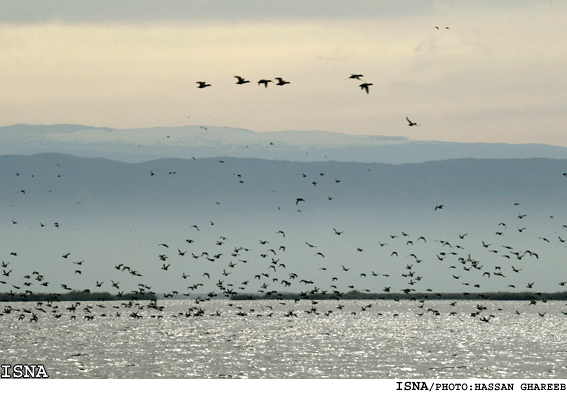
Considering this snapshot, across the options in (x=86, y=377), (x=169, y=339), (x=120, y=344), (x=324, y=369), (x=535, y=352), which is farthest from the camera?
(x=169, y=339)

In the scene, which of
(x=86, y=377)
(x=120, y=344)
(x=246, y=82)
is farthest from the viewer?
(x=120, y=344)

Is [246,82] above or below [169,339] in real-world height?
above

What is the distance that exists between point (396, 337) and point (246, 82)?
52.6 m

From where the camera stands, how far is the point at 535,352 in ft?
259

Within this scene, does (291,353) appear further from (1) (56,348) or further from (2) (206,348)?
(1) (56,348)

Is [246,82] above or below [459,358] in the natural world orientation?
above

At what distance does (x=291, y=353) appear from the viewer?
75.0m

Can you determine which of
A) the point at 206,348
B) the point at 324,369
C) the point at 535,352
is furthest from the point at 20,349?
the point at 535,352
